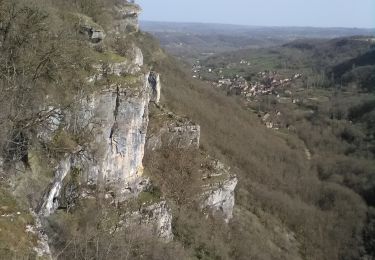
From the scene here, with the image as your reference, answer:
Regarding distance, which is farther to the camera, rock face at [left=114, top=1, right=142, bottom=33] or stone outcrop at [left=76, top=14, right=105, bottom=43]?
rock face at [left=114, top=1, right=142, bottom=33]

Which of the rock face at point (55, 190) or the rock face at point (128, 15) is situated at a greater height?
the rock face at point (128, 15)

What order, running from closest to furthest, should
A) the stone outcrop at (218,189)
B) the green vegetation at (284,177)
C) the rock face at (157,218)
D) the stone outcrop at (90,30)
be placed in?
1. the rock face at (157,218)
2. the stone outcrop at (90,30)
3. the stone outcrop at (218,189)
4. the green vegetation at (284,177)

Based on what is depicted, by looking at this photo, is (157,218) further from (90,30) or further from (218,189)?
(90,30)

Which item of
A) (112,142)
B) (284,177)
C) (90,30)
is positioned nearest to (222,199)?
A: (112,142)

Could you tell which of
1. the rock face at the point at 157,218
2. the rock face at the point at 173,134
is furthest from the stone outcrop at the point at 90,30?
the rock face at the point at 157,218

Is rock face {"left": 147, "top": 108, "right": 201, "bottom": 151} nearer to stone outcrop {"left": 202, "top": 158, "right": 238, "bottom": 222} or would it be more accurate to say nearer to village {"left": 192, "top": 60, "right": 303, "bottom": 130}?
stone outcrop {"left": 202, "top": 158, "right": 238, "bottom": 222}

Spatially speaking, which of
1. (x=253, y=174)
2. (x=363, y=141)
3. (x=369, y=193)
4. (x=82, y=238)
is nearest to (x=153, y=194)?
(x=82, y=238)

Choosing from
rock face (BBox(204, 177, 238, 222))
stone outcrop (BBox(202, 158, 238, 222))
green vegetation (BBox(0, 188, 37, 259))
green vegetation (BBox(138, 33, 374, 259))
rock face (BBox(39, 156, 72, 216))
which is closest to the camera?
green vegetation (BBox(0, 188, 37, 259))

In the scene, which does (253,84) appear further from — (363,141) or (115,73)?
(115,73)

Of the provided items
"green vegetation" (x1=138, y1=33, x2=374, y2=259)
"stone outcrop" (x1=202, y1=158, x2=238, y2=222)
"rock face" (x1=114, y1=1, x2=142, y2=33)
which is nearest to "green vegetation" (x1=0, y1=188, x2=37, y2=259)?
"green vegetation" (x1=138, y1=33, x2=374, y2=259)

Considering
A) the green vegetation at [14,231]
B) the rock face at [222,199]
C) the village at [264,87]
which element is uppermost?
the green vegetation at [14,231]

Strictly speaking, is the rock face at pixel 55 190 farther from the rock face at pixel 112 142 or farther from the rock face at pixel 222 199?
the rock face at pixel 222 199

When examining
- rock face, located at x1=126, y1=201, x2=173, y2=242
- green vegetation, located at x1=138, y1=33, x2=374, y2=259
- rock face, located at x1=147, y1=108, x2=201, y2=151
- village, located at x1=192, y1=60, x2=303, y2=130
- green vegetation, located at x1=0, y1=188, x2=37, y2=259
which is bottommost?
village, located at x1=192, y1=60, x2=303, y2=130
